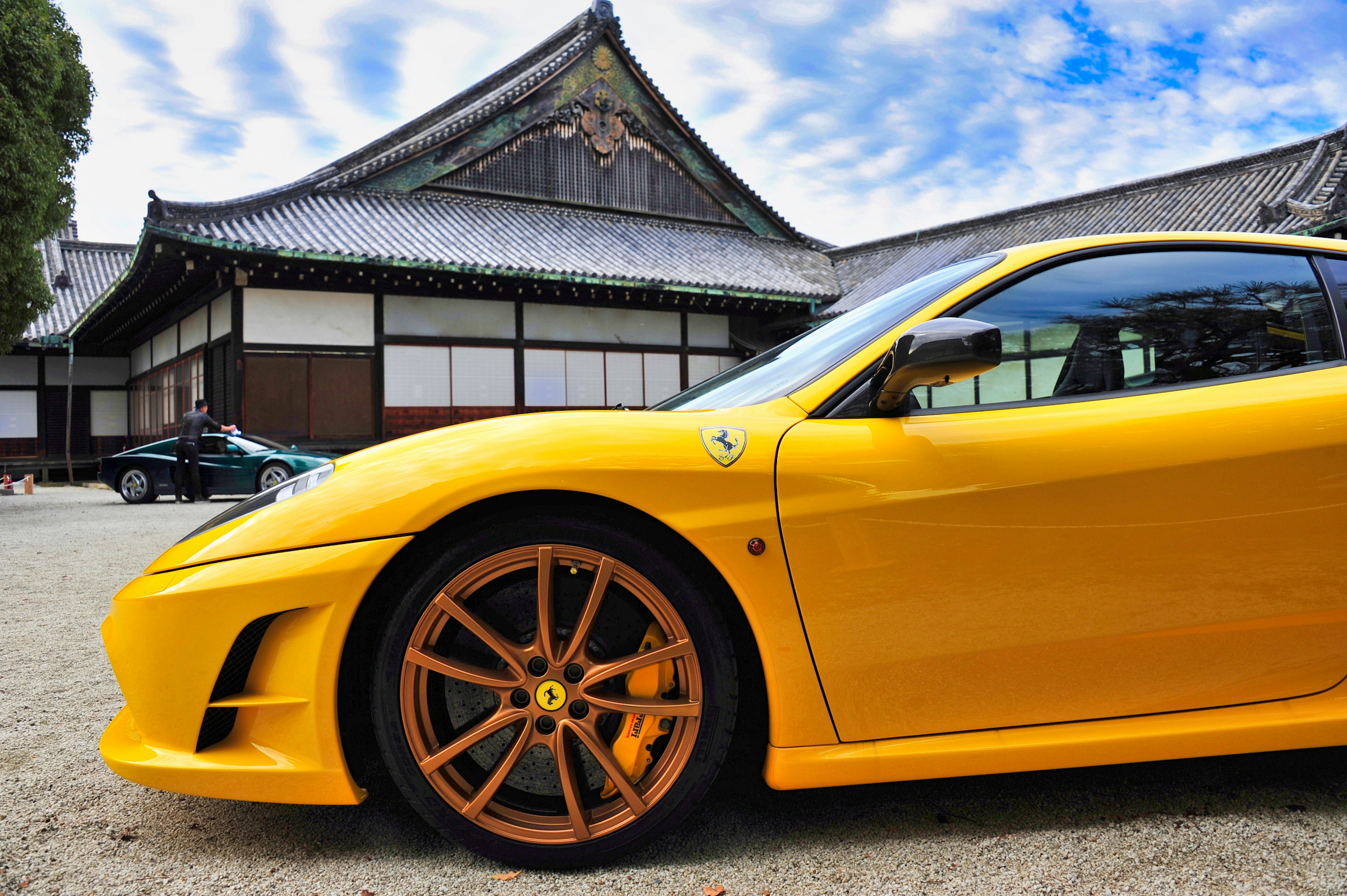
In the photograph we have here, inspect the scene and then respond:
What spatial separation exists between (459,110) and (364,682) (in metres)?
18.2

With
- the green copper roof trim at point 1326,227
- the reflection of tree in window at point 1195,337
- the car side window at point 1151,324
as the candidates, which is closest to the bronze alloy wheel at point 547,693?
the car side window at point 1151,324

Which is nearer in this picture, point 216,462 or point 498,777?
point 498,777

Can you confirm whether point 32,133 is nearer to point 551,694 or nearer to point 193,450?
point 193,450

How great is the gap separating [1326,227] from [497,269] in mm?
12711

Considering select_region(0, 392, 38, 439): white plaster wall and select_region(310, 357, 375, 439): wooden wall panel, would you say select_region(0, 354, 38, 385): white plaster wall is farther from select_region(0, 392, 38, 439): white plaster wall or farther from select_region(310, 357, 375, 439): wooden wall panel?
select_region(310, 357, 375, 439): wooden wall panel

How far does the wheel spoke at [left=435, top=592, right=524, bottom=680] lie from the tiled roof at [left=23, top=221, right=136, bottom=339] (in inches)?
954

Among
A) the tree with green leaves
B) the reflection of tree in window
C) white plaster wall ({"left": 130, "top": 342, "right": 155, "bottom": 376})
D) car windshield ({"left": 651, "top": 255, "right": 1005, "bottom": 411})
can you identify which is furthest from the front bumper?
white plaster wall ({"left": 130, "top": 342, "right": 155, "bottom": 376})

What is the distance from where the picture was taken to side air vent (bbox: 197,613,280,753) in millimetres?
1460

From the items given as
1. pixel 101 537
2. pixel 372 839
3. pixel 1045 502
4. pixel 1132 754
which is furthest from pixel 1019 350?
pixel 101 537

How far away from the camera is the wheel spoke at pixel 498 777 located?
1.48 meters

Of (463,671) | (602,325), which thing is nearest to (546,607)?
(463,671)

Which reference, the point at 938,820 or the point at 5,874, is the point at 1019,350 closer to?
the point at 938,820

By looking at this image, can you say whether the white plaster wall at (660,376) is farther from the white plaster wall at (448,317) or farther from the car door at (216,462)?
the car door at (216,462)

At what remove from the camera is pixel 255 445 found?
12.0 metres
